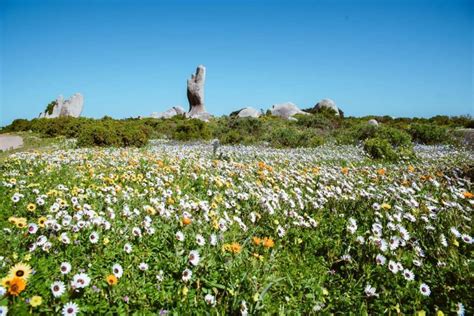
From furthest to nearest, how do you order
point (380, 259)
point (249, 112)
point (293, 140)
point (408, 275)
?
point (249, 112) < point (293, 140) < point (380, 259) < point (408, 275)

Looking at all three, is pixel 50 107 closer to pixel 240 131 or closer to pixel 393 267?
pixel 240 131

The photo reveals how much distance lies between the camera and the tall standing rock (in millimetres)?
47344

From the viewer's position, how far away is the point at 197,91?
155 ft

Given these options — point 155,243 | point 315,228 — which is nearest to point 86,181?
point 155,243

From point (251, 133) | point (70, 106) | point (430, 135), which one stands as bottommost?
point (251, 133)

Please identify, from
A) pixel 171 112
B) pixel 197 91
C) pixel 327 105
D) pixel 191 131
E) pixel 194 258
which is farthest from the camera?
pixel 171 112

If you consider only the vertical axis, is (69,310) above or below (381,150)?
below

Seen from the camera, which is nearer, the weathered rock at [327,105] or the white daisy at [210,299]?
the white daisy at [210,299]

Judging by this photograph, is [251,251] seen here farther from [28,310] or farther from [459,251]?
[459,251]

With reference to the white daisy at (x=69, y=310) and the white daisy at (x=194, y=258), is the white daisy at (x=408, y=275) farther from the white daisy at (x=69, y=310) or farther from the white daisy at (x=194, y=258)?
the white daisy at (x=69, y=310)

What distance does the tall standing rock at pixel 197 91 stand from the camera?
4734 cm

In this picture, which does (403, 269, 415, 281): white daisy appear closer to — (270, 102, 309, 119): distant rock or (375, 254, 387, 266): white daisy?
(375, 254, 387, 266): white daisy

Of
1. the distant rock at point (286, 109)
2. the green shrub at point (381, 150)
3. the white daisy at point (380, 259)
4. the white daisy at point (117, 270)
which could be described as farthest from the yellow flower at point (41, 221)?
the distant rock at point (286, 109)

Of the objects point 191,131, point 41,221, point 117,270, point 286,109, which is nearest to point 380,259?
point 117,270
